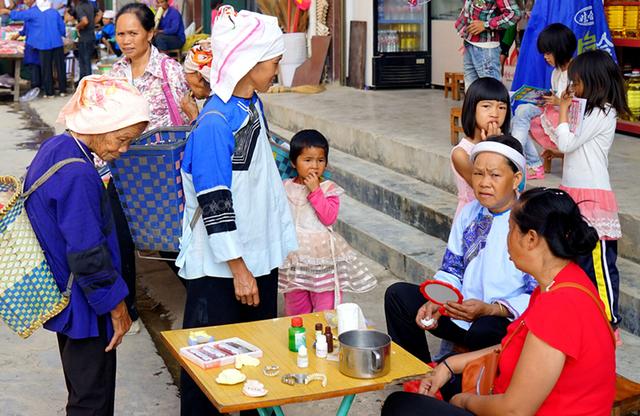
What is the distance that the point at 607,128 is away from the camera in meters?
4.65

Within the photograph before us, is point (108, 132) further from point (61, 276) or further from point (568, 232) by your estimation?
point (568, 232)

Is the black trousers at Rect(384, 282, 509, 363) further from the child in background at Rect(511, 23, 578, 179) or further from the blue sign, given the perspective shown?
the blue sign

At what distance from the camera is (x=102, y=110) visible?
319 centimetres

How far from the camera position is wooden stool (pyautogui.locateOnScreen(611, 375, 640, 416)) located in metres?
3.16

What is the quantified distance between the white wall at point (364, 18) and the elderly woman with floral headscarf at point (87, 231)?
24.5 ft

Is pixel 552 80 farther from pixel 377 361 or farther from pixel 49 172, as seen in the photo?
pixel 49 172

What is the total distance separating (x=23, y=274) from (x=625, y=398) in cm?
206

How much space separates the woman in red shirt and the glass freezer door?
7912mm

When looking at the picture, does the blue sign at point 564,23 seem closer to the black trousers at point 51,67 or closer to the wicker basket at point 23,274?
the wicker basket at point 23,274

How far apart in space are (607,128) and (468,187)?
0.79 metres

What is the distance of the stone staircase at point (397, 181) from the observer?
18.7 ft

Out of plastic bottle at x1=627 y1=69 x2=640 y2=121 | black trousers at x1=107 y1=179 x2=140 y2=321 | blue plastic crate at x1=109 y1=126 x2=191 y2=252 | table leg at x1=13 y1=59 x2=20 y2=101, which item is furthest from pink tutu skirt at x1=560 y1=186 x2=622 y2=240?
table leg at x1=13 y1=59 x2=20 y2=101

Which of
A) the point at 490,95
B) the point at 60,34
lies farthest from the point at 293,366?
the point at 60,34

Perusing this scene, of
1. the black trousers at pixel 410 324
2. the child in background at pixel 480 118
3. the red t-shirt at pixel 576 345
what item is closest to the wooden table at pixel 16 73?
the child in background at pixel 480 118
